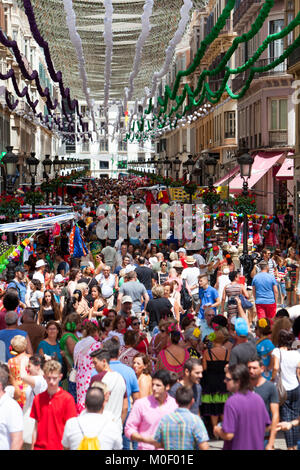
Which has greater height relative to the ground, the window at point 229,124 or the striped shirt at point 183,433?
the window at point 229,124

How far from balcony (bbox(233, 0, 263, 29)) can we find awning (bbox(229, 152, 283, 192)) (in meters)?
6.91

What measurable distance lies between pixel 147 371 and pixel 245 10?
1465 inches

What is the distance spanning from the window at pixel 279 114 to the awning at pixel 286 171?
250 centimetres

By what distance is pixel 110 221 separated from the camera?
2442 cm

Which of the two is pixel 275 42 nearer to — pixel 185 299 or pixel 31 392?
pixel 185 299

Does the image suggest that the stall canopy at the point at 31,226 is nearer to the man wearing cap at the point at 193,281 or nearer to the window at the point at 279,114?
the man wearing cap at the point at 193,281

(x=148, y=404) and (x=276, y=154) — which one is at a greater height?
(x=276, y=154)

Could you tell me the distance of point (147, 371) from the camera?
860 centimetres

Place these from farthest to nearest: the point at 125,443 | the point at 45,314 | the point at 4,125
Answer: the point at 4,125
the point at 45,314
the point at 125,443

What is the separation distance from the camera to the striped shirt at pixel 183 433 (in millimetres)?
6164

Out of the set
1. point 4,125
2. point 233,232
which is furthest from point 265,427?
point 4,125

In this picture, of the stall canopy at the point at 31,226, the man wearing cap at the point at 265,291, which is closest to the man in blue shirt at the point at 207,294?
the man wearing cap at the point at 265,291

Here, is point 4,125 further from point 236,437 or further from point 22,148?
point 236,437
